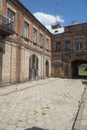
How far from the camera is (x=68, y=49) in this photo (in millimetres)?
27812

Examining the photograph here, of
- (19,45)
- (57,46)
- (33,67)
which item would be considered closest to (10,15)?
(19,45)

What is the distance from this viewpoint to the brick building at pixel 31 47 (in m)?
14.1

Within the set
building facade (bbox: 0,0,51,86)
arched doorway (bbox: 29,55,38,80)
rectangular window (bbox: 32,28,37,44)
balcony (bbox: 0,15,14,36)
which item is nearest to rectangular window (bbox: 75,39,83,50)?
building facade (bbox: 0,0,51,86)

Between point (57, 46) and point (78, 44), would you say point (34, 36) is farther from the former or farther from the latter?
point (78, 44)

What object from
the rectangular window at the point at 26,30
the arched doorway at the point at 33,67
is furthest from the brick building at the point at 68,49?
the rectangular window at the point at 26,30

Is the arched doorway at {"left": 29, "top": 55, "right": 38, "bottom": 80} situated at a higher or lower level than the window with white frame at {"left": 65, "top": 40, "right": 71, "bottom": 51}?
lower

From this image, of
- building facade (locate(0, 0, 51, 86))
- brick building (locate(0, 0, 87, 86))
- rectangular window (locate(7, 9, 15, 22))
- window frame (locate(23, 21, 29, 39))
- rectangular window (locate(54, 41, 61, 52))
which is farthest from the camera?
rectangular window (locate(54, 41, 61, 52))

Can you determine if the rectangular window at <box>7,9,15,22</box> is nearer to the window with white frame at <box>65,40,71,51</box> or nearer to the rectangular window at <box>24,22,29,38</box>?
the rectangular window at <box>24,22,29,38</box>

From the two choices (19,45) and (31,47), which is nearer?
(19,45)

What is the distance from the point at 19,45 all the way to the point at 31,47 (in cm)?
333

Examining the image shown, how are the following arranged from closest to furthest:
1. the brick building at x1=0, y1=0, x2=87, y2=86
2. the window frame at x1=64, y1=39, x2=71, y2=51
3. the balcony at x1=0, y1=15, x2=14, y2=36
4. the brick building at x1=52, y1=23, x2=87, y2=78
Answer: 1. the balcony at x1=0, y1=15, x2=14, y2=36
2. the brick building at x1=0, y1=0, x2=87, y2=86
3. the brick building at x1=52, y1=23, x2=87, y2=78
4. the window frame at x1=64, y1=39, x2=71, y2=51

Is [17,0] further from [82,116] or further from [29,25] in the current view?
[82,116]

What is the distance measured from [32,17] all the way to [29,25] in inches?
48.4

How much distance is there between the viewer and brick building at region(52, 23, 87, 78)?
26.7 metres
